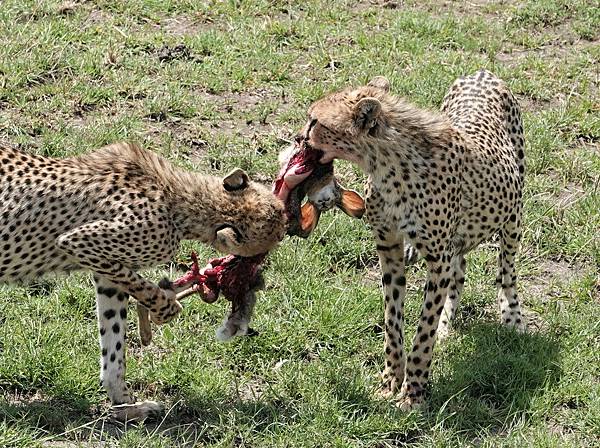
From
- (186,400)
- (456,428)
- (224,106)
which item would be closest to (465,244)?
Result: (456,428)

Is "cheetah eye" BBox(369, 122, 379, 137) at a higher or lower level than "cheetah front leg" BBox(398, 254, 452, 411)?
higher

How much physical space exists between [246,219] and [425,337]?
1.06 m

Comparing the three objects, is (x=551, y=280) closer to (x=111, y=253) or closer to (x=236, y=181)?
(x=236, y=181)

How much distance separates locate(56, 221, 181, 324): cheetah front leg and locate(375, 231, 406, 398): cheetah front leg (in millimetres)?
1178

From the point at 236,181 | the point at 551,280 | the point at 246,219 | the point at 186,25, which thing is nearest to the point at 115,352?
the point at 246,219

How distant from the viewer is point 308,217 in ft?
19.3

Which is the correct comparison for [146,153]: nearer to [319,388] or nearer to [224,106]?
[319,388]

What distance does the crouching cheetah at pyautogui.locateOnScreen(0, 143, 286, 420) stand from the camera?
553 centimetres

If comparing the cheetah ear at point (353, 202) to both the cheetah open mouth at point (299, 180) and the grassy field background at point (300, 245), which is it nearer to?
the cheetah open mouth at point (299, 180)

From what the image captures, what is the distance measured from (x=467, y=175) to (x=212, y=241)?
1.34 metres

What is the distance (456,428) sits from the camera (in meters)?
5.69

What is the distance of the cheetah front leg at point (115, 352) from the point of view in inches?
221

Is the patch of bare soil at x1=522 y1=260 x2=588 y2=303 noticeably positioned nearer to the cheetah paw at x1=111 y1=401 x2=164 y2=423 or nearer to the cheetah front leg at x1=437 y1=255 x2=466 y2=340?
the cheetah front leg at x1=437 y1=255 x2=466 y2=340

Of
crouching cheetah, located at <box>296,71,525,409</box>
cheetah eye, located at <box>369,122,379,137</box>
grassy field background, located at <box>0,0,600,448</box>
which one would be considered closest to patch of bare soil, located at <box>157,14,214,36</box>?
grassy field background, located at <box>0,0,600,448</box>
